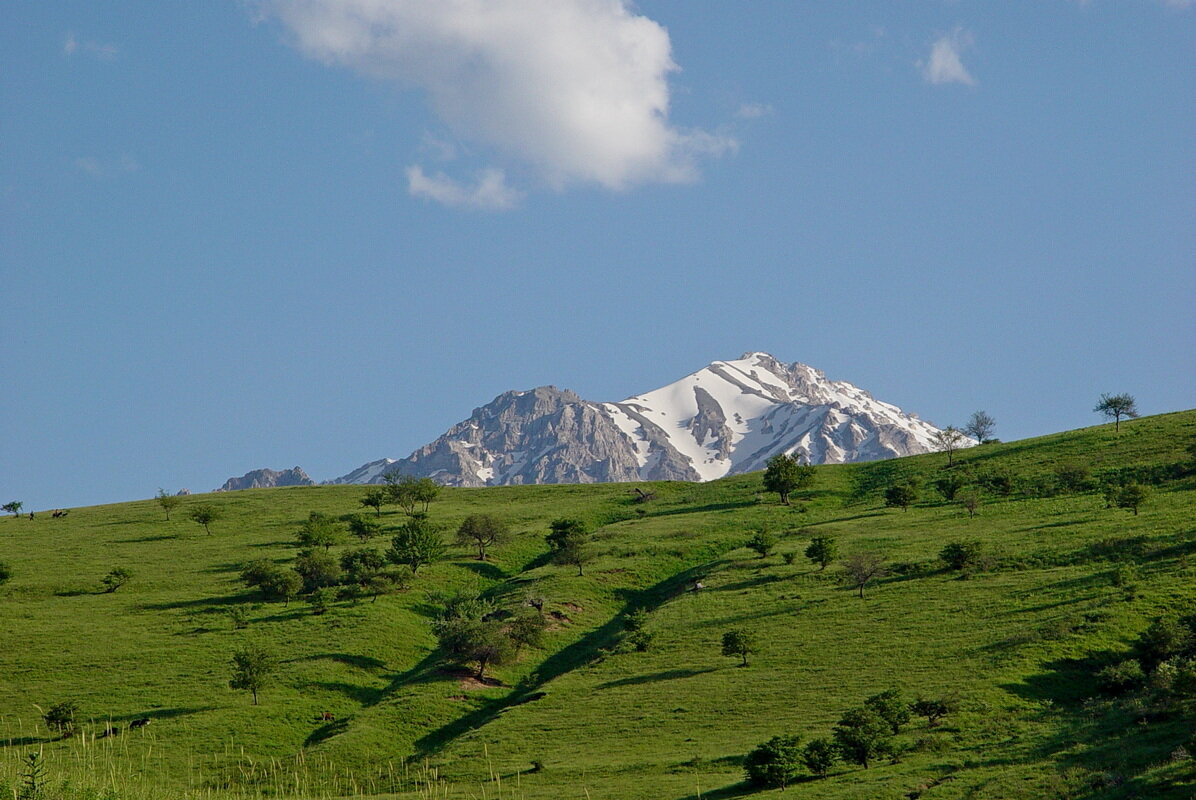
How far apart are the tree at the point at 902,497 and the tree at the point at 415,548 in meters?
53.0

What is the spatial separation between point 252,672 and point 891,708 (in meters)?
44.0

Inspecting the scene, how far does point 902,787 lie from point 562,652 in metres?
43.1

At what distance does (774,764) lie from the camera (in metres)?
42.8

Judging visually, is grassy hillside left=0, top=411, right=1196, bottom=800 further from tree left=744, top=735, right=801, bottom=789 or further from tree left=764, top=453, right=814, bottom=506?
tree left=764, top=453, right=814, bottom=506

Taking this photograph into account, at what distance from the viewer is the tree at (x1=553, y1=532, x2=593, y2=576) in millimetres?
99312

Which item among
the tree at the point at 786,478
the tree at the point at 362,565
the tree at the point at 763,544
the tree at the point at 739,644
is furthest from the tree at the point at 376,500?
the tree at the point at 739,644

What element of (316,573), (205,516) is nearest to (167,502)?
(205,516)

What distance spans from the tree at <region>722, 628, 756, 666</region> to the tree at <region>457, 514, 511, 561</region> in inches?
1862

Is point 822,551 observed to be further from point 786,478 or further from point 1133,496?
point 786,478

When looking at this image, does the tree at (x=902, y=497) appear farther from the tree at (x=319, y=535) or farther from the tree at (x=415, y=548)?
the tree at (x=319, y=535)

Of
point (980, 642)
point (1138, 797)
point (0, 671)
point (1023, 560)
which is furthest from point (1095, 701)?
point (0, 671)

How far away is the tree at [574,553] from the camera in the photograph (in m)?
99.3

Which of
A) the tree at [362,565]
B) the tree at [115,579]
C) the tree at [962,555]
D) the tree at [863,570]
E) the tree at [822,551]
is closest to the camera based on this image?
the tree at [863,570]

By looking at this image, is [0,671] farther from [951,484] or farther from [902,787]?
[951,484]
